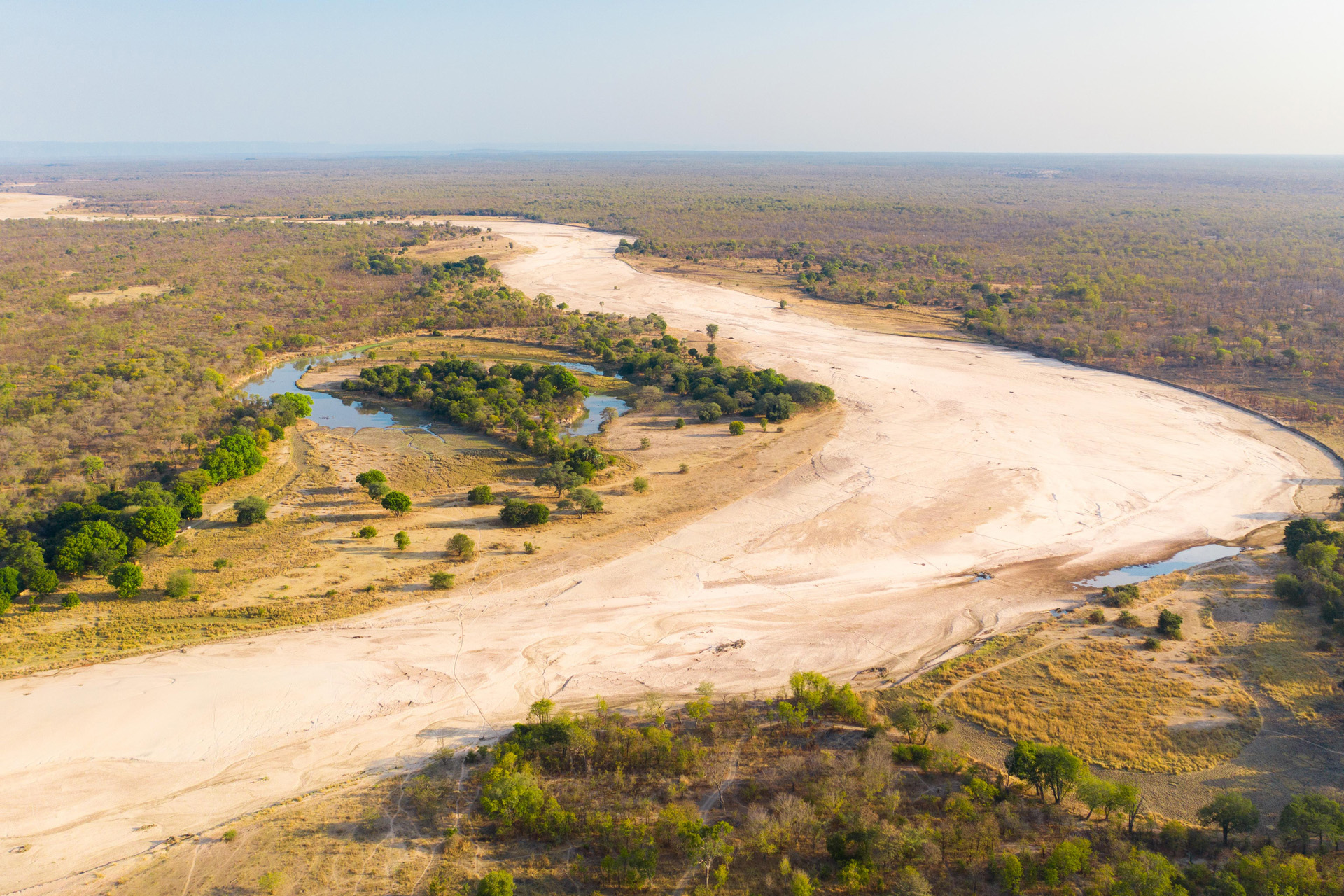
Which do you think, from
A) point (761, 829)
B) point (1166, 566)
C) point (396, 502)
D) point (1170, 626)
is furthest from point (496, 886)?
point (1166, 566)

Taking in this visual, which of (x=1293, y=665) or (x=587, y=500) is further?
(x=587, y=500)

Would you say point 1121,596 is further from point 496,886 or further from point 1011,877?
point 496,886

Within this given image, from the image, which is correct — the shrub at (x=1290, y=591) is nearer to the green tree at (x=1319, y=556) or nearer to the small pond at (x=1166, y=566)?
the green tree at (x=1319, y=556)

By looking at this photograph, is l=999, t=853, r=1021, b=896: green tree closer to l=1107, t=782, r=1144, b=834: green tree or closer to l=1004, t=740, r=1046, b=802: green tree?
l=1004, t=740, r=1046, b=802: green tree

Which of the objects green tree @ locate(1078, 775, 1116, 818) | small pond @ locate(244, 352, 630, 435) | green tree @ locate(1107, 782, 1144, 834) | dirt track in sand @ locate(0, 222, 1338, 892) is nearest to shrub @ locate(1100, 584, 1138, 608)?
dirt track in sand @ locate(0, 222, 1338, 892)

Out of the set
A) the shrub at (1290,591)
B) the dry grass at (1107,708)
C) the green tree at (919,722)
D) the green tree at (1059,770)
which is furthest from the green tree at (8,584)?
the shrub at (1290,591)
